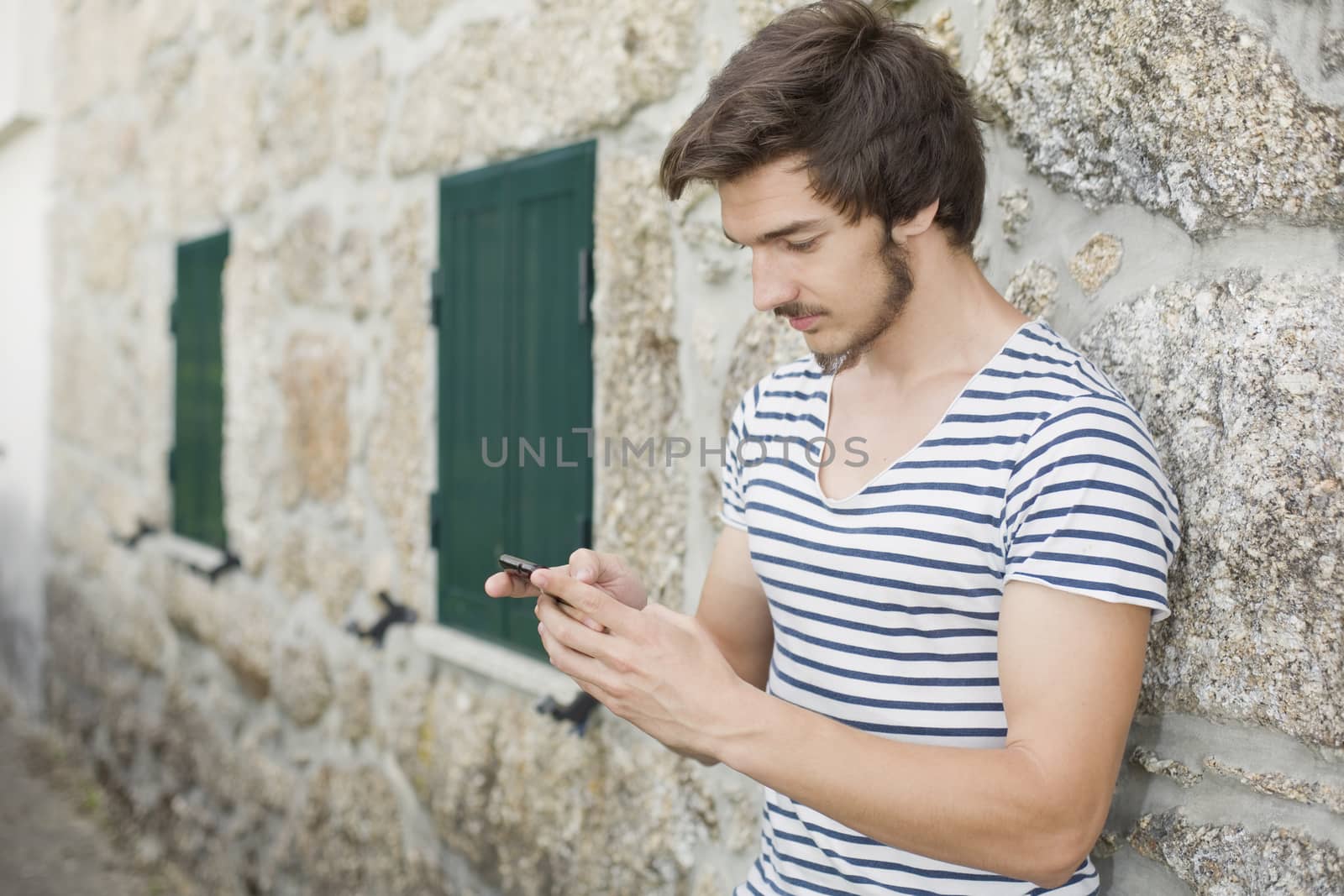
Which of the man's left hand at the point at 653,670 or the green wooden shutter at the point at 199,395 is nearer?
the man's left hand at the point at 653,670

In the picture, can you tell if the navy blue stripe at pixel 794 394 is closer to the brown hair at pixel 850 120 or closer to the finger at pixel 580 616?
the brown hair at pixel 850 120

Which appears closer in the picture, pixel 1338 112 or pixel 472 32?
pixel 1338 112

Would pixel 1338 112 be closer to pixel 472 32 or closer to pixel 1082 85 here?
pixel 1082 85

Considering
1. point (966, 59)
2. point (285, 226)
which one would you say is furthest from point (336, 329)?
point (966, 59)

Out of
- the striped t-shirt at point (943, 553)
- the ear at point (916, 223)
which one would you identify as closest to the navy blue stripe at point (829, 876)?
the striped t-shirt at point (943, 553)

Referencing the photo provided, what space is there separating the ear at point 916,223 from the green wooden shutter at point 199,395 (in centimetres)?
310

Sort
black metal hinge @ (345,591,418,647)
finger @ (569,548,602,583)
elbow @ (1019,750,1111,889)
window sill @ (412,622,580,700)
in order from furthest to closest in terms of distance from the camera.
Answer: black metal hinge @ (345,591,418,647) → window sill @ (412,622,580,700) → finger @ (569,548,602,583) → elbow @ (1019,750,1111,889)

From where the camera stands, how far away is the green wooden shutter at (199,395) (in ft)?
13.4

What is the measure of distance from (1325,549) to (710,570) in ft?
2.70

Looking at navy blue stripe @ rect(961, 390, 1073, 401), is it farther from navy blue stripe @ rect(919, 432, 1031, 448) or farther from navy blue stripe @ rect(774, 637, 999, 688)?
navy blue stripe @ rect(774, 637, 999, 688)

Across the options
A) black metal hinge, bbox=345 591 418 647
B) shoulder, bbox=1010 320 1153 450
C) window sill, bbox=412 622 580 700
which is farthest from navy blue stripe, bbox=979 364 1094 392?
black metal hinge, bbox=345 591 418 647

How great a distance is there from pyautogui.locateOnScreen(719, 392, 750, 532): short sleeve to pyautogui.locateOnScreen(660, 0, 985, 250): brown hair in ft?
1.31

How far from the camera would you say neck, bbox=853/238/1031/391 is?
141 centimetres

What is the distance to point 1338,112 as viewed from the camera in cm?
120
